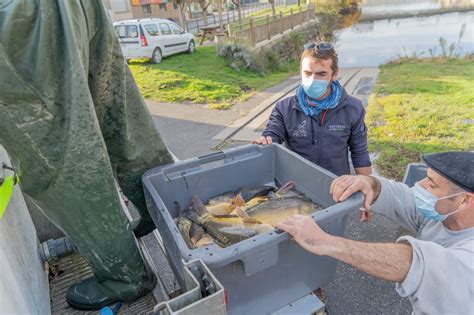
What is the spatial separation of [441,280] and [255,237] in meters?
0.79

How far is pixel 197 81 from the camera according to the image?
1067cm

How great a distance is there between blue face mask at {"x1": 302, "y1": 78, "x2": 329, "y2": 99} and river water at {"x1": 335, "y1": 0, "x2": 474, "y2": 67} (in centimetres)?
1493

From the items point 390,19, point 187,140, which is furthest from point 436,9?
point 187,140

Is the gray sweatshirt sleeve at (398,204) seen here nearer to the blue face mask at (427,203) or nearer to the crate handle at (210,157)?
the blue face mask at (427,203)

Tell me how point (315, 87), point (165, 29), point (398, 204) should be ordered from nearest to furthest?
1. point (398, 204)
2. point (315, 87)
3. point (165, 29)

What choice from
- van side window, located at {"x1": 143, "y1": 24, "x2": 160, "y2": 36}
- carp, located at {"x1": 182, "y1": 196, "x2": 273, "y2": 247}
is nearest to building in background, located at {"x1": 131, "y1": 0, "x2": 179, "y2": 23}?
van side window, located at {"x1": 143, "y1": 24, "x2": 160, "y2": 36}

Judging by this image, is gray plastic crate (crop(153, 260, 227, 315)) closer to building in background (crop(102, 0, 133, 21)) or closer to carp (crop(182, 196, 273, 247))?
carp (crop(182, 196, 273, 247))

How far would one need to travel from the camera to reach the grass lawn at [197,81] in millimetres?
9320

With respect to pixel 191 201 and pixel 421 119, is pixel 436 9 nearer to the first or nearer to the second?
pixel 421 119

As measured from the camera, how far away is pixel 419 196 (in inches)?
75.6

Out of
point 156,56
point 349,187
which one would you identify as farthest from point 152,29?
point 349,187

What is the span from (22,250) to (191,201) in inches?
40.9

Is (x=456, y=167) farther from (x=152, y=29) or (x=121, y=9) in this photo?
(x=121, y=9)

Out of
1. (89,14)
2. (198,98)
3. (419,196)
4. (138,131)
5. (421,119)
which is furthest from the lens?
(198,98)
